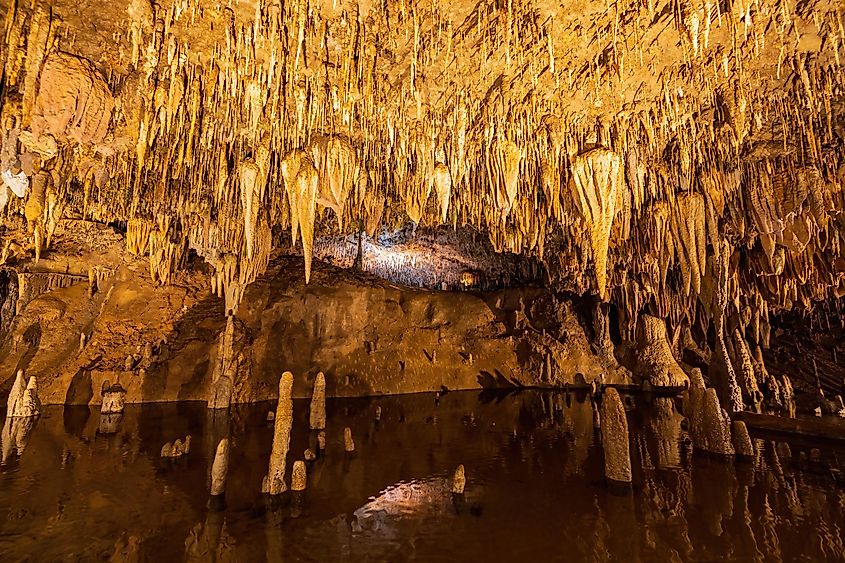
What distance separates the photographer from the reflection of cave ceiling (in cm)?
549

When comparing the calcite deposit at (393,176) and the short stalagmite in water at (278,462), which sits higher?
the calcite deposit at (393,176)

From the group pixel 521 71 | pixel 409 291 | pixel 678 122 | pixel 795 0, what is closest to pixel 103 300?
pixel 409 291

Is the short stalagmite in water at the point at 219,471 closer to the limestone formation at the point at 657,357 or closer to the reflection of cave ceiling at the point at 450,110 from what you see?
the reflection of cave ceiling at the point at 450,110

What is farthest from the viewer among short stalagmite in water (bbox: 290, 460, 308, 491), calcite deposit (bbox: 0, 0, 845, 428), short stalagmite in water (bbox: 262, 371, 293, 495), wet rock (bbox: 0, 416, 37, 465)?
wet rock (bbox: 0, 416, 37, 465)

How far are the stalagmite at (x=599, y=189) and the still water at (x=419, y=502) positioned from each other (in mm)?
3145

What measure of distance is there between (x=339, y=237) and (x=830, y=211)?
1684cm

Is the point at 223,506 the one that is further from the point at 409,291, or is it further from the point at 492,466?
the point at 409,291

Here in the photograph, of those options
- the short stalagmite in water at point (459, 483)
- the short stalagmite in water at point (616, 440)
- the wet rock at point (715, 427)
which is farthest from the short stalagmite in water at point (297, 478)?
the wet rock at point (715, 427)

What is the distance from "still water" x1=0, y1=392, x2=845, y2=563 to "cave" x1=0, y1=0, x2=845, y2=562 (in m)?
0.06

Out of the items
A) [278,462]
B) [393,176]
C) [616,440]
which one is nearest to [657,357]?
[616,440]

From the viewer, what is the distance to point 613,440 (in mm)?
6785

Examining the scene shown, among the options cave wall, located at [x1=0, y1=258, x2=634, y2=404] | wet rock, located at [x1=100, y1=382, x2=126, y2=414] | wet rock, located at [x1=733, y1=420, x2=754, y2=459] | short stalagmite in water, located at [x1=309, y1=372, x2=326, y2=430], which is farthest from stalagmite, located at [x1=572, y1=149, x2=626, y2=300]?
wet rock, located at [x1=100, y1=382, x2=126, y2=414]

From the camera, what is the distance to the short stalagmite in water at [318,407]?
35.8 feet

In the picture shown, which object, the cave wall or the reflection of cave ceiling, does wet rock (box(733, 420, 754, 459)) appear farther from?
the cave wall
